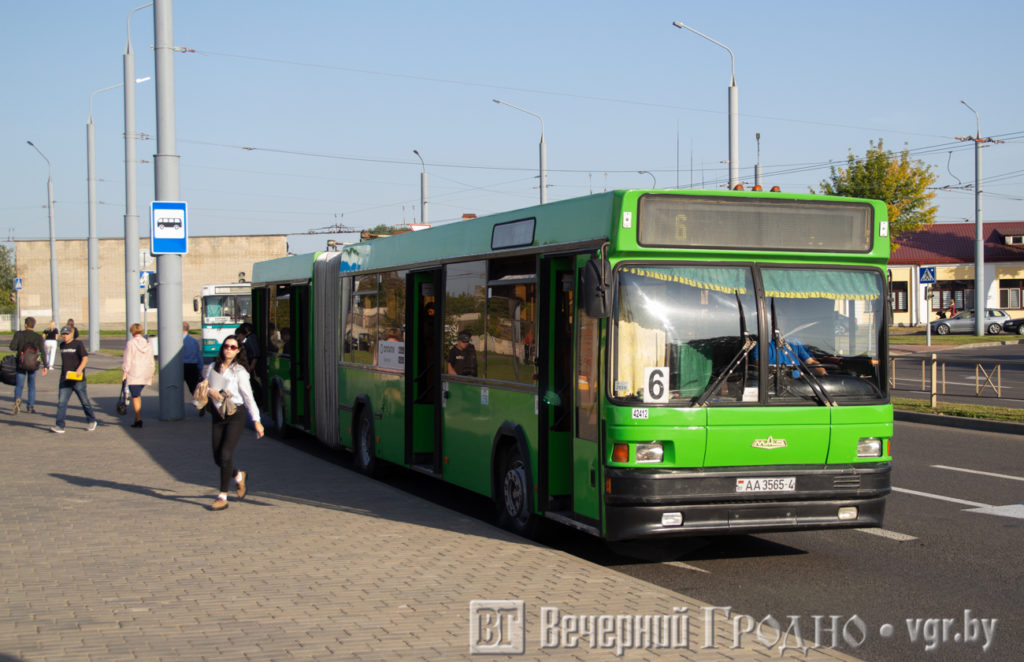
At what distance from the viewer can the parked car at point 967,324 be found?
5534 centimetres

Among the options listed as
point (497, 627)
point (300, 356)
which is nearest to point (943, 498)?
point (497, 627)

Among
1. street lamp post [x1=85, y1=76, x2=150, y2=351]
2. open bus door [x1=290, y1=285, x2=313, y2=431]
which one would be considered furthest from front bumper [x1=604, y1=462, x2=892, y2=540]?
street lamp post [x1=85, y1=76, x2=150, y2=351]

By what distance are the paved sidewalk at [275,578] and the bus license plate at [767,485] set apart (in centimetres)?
117

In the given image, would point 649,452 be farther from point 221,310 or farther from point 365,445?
point 221,310

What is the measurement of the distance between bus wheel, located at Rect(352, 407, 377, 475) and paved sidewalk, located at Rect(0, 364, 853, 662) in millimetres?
821

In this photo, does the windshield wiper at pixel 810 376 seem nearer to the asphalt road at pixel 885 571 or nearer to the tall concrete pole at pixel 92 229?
the asphalt road at pixel 885 571

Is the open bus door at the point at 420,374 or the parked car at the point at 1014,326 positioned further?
the parked car at the point at 1014,326

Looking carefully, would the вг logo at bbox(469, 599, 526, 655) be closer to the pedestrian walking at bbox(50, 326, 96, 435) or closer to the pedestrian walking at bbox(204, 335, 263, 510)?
the pedestrian walking at bbox(204, 335, 263, 510)

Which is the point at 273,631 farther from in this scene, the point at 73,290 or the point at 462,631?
the point at 73,290

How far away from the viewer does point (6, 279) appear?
3381 inches

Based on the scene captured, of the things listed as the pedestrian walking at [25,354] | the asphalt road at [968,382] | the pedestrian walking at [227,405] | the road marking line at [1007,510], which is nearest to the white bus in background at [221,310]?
the pedestrian walking at [25,354]

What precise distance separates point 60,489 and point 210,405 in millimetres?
2366

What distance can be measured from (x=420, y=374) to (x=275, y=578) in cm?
465

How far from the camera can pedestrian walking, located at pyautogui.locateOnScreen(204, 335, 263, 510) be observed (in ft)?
34.4
